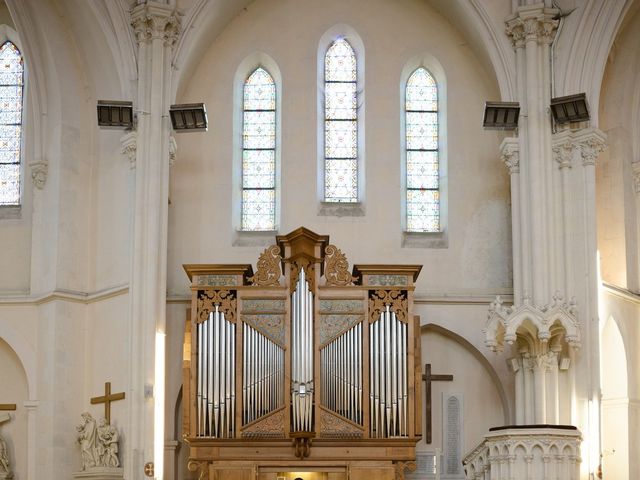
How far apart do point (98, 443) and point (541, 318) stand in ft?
22.9

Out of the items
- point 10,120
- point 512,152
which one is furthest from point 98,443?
point 512,152

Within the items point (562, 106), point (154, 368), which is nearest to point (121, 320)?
point (154, 368)

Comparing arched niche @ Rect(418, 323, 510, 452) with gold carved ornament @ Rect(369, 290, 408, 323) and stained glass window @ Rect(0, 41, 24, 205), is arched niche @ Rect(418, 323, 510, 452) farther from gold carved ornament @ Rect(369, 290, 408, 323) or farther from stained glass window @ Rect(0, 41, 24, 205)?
stained glass window @ Rect(0, 41, 24, 205)

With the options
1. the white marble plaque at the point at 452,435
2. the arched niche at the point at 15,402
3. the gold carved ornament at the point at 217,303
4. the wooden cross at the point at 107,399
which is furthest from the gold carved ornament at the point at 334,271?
the arched niche at the point at 15,402

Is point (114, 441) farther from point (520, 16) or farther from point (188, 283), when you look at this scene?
point (520, 16)

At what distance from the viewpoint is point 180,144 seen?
79.8ft

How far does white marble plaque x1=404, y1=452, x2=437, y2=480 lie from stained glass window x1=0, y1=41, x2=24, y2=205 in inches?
315

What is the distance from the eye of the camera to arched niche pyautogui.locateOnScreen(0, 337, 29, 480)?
2306cm

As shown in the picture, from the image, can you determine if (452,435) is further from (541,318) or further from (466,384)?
(541,318)

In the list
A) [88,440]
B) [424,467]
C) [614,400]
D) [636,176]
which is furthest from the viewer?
[636,176]

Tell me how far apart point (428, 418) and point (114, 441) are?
513 cm

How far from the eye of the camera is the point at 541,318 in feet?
69.3

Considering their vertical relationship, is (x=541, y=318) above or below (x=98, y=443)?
above

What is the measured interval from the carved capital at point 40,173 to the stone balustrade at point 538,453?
29.5ft
